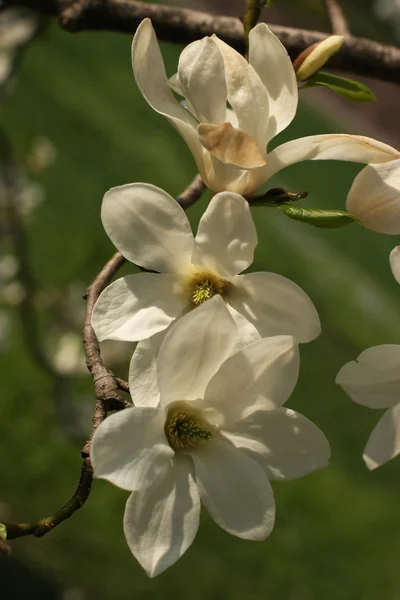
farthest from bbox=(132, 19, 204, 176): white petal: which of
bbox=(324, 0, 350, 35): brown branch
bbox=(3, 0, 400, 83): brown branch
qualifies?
bbox=(324, 0, 350, 35): brown branch

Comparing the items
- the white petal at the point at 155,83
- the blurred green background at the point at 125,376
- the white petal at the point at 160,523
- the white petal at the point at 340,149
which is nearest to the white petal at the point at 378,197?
the white petal at the point at 340,149

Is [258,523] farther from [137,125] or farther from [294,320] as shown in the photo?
[137,125]

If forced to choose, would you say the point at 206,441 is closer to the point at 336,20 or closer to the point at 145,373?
the point at 145,373

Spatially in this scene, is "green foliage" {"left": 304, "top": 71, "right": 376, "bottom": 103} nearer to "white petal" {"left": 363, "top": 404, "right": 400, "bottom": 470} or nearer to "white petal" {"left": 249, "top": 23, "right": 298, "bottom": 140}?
"white petal" {"left": 249, "top": 23, "right": 298, "bottom": 140}

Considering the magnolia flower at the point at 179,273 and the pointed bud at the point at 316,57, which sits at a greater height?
the pointed bud at the point at 316,57

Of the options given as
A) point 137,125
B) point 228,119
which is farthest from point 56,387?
point 137,125

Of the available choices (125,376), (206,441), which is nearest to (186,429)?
(206,441)

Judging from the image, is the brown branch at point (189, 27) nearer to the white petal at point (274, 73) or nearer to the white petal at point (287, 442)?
the white petal at point (274, 73)

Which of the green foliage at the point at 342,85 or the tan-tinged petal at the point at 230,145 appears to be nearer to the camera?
the tan-tinged petal at the point at 230,145
